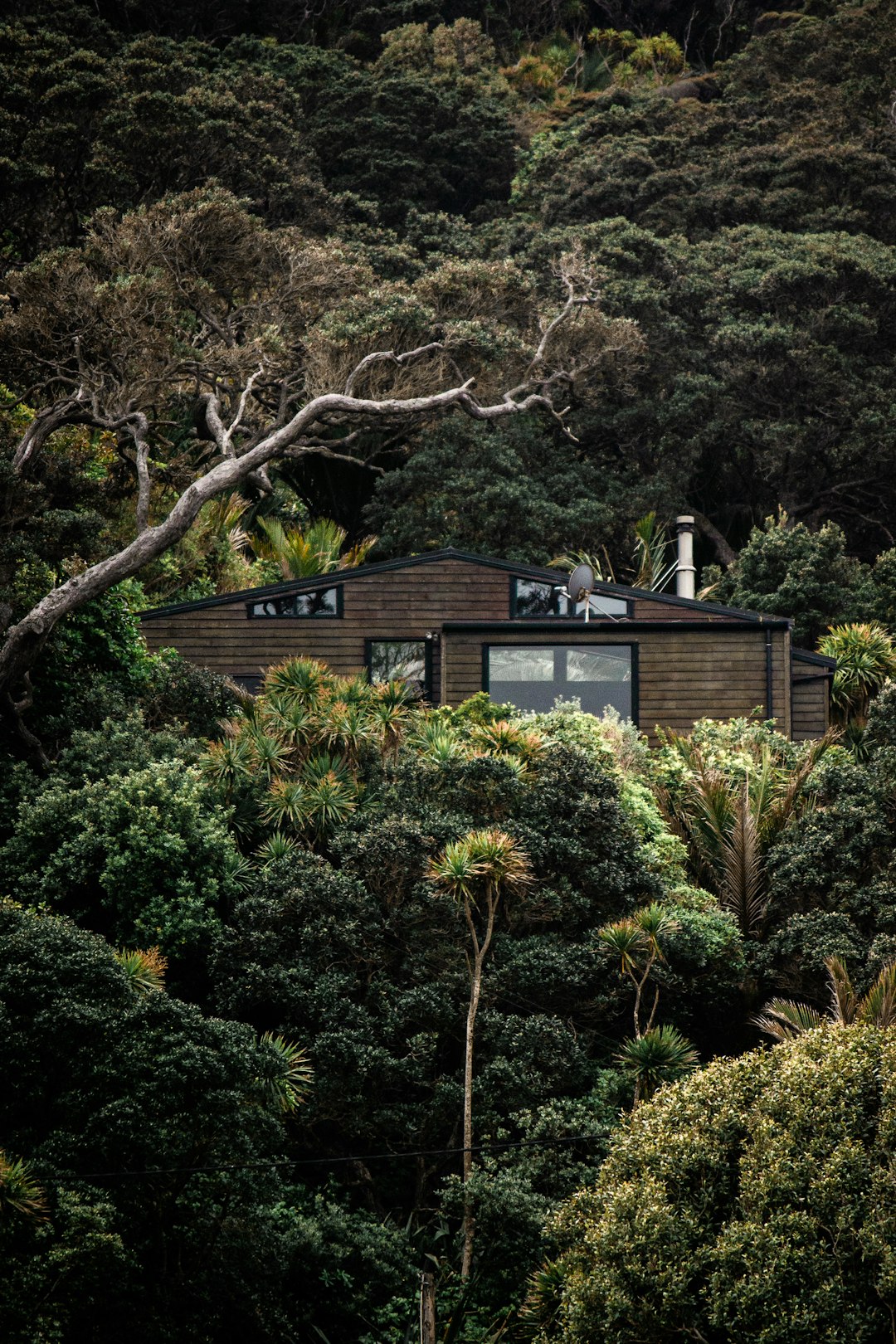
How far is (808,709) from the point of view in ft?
83.7

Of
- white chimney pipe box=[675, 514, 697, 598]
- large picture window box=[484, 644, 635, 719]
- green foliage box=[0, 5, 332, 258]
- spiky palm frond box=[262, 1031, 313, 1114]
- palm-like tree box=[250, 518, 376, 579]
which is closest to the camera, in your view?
spiky palm frond box=[262, 1031, 313, 1114]

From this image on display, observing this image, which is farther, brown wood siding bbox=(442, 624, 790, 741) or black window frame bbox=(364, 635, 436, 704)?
black window frame bbox=(364, 635, 436, 704)

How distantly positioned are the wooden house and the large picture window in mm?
17

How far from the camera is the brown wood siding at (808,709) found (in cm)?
2547

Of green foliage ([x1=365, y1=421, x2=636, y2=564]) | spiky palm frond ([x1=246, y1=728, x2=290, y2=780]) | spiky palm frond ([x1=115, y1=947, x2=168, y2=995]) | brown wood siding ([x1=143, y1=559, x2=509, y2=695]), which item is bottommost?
spiky palm frond ([x1=115, y1=947, x2=168, y2=995])

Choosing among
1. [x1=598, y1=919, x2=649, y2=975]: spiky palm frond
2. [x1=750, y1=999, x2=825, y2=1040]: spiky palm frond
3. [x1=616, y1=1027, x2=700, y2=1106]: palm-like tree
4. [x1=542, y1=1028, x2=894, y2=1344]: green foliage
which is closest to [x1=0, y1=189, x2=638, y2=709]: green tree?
[x1=598, y1=919, x2=649, y2=975]: spiky palm frond

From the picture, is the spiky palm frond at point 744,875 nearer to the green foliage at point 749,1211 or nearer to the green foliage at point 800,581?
the green foliage at point 749,1211

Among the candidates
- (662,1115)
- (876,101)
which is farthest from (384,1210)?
(876,101)

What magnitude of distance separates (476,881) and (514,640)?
661cm

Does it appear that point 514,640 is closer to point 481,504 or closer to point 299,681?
point 299,681

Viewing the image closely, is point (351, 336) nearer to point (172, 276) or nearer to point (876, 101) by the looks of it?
point (172, 276)

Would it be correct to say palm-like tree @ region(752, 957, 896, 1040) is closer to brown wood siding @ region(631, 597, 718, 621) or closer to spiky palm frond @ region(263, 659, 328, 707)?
spiky palm frond @ region(263, 659, 328, 707)

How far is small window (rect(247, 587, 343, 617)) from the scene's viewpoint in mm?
25672

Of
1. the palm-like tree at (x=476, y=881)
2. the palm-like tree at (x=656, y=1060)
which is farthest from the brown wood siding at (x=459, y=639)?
the palm-like tree at (x=656, y=1060)
